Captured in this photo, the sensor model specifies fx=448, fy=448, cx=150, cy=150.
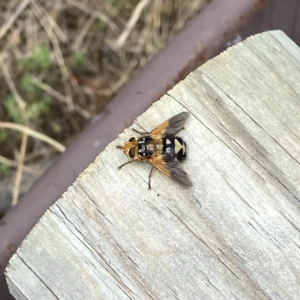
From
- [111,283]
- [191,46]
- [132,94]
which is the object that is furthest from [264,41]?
[111,283]

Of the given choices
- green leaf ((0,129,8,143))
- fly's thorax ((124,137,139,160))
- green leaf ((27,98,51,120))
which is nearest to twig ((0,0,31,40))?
green leaf ((27,98,51,120))

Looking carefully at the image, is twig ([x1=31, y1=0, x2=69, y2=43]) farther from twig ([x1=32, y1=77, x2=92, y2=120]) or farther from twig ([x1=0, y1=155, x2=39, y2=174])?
twig ([x1=0, y1=155, x2=39, y2=174])

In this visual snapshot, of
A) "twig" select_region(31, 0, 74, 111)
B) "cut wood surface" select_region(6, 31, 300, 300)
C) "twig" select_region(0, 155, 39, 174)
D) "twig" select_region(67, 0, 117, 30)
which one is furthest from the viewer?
"twig" select_region(67, 0, 117, 30)

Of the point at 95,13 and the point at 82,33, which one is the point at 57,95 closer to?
the point at 82,33

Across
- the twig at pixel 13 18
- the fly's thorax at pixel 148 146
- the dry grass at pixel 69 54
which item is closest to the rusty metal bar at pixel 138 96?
the fly's thorax at pixel 148 146

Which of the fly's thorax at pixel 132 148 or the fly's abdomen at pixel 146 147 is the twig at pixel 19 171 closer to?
the fly's abdomen at pixel 146 147

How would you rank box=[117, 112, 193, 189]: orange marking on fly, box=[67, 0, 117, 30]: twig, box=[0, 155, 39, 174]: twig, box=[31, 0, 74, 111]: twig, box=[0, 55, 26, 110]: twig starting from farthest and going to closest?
box=[67, 0, 117, 30]: twig < box=[31, 0, 74, 111]: twig < box=[0, 55, 26, 110]: twig < box=[0, 155, 39, 174]: twig < box=[117, 112, 193, 189]: orange marking on fly

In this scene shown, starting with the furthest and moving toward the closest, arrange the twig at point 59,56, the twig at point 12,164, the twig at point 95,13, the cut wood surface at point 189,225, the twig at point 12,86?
the twig at point 95,13, the twig at point 59,56, the twig at point 12,86, the twig at point 12,164, the cut wood surface at point 189,225
